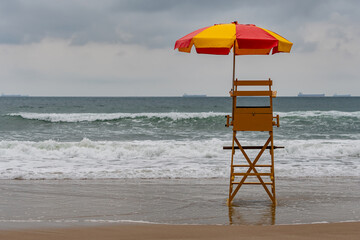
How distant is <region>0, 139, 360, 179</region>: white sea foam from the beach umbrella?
14.4ft

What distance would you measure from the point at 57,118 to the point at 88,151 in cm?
A: 2078

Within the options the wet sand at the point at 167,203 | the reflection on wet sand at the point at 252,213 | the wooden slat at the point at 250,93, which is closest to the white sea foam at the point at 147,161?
the wet sand at the point at 167,203

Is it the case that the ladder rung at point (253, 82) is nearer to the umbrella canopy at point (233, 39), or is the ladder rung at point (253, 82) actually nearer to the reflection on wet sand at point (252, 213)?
the umbrella canopy at point (233, 39)

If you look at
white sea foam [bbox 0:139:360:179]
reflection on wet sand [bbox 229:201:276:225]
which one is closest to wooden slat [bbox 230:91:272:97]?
reflection on wet sand [bbox 229:201:276:225]

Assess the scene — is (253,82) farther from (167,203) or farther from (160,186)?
(160,186)

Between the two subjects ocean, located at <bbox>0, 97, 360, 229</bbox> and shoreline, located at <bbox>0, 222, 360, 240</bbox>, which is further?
ocean, located at <bbox>0, 97, 360, 229</bbox>

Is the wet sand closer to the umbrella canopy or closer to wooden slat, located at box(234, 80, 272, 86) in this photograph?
wooden slat, located at box(234, 80, 272, 86)

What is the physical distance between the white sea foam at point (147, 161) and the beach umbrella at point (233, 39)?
4.39 m

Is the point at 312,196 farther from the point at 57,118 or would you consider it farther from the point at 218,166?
the point at 57,118

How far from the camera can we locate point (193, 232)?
5121 millimetres

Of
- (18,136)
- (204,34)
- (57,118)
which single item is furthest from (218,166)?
(57,118)

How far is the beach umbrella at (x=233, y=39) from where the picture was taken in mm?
6105

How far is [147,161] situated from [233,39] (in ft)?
24.2

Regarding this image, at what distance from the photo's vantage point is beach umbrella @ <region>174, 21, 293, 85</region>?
240 inches
